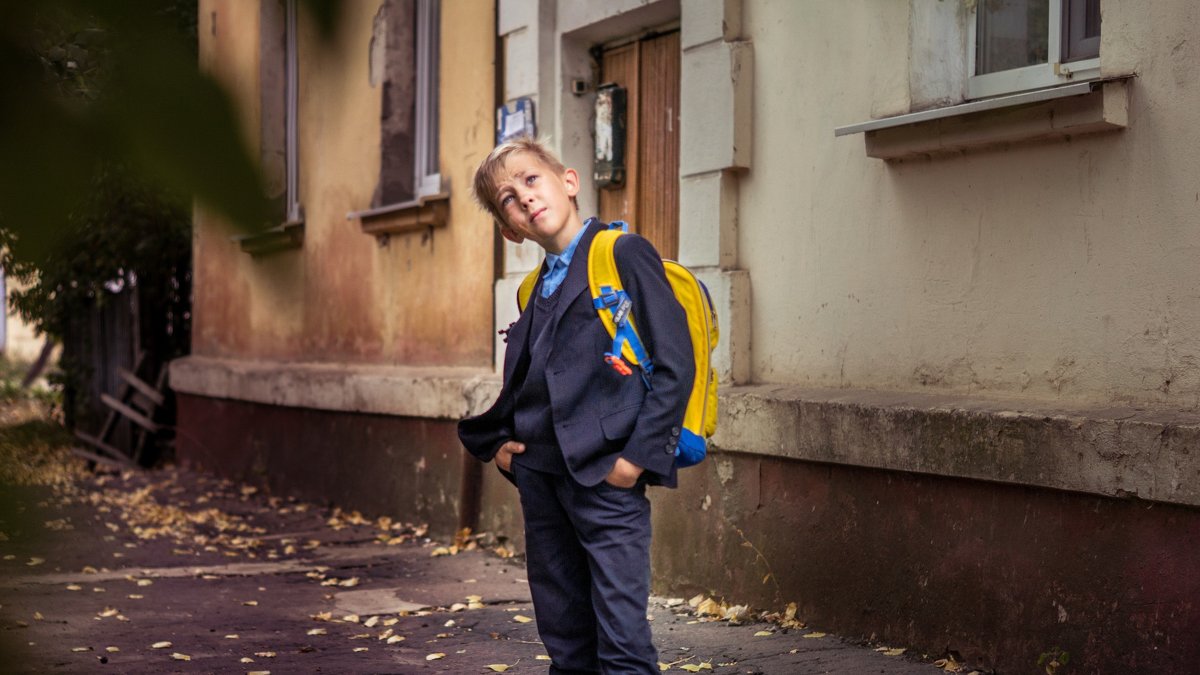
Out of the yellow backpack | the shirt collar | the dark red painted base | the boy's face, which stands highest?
the boy's face

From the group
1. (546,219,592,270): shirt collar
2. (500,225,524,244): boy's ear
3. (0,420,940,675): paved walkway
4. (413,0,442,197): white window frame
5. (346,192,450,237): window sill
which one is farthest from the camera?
(413,0,442,197): white window frame

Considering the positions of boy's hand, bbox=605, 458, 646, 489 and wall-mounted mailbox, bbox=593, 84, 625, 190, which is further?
wall-mounted mailbox, bbox=593, 84, 625, 190

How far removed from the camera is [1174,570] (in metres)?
3.74

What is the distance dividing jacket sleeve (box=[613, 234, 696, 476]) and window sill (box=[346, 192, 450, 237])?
4.32m

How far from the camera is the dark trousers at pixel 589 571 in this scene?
11.3 ft

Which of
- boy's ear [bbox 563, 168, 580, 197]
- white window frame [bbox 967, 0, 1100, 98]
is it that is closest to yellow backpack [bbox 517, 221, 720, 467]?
boy's ear [bbox 563, 168, 580, 197]

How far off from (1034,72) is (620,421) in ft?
6.22

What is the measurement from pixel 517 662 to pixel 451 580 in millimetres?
1679

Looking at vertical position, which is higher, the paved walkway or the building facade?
the building facade

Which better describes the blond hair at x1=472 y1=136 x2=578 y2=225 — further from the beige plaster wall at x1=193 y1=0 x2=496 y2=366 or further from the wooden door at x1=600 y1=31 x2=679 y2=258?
the wooden door at x1=600 y1=31 x2=679 y2=258

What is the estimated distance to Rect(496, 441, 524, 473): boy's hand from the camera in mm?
3639

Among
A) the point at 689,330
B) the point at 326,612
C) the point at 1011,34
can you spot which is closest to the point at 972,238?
the point at 1011,34

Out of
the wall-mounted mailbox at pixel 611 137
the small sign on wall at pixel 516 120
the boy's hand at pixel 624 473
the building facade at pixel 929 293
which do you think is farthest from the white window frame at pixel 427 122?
the boy's hand at pixel 624 473

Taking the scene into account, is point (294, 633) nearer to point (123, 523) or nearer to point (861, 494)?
point (861, 494)
